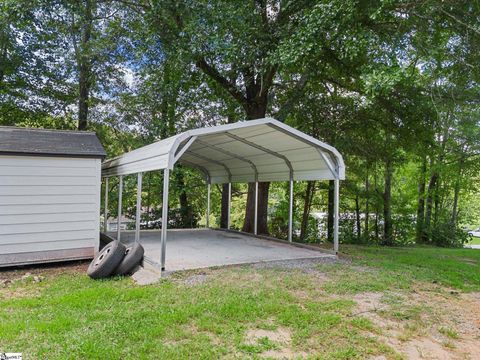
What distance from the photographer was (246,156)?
936 cm

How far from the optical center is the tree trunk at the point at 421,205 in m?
14.4

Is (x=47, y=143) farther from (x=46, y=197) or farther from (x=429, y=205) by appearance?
(x=429, y=205)

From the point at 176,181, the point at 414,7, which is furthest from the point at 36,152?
the point at 414,7

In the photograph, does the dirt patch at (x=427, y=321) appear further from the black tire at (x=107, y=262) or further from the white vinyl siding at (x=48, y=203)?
the white vinyl siding at (x=48, y=203)

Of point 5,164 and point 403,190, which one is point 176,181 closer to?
point 5,164

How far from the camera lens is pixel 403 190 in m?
16.1

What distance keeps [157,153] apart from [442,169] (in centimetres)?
1203

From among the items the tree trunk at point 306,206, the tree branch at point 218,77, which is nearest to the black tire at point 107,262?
the tree branch at point 218,77

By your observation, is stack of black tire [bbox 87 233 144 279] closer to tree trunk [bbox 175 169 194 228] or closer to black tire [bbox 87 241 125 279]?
black tire [bbox 87 241 125 279]

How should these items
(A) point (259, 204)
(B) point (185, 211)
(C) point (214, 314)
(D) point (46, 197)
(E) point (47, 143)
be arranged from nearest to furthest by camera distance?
(C) point (214, 314)
(D) point (46, 197)
(E) point (47, 143)
(A) point (259, 204)
(B) point (185, 211)

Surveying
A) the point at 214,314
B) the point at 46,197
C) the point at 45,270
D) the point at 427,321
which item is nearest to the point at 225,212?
the point at 46,197

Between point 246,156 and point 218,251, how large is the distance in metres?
3.09

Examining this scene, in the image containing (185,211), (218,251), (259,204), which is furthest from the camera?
(185,211)

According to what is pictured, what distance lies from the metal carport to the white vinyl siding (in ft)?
2.93
